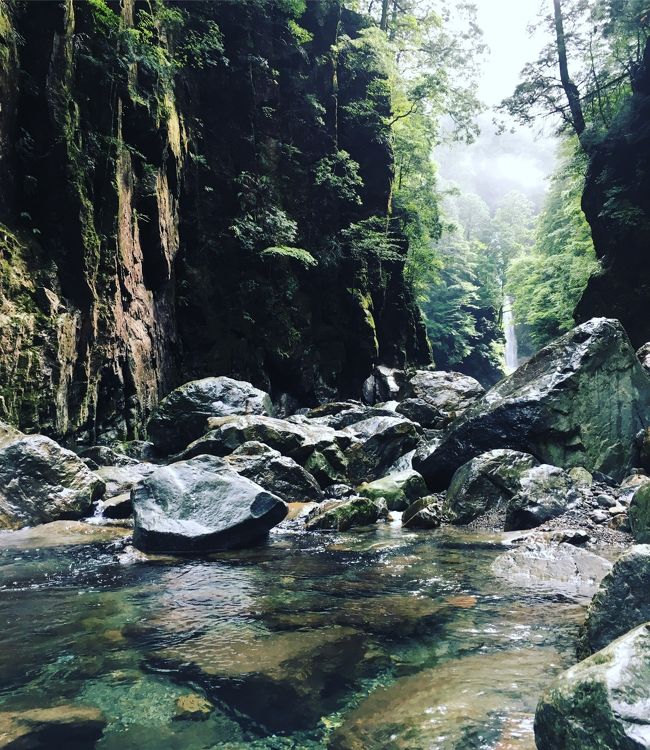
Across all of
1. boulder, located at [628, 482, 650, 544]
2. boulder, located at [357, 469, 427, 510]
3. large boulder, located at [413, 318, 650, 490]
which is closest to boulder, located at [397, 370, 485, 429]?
large boulder, located at [413, 318, 650, 490]

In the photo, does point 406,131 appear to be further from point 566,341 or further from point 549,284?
point 566,341

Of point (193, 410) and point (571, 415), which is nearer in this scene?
point (571, 415)

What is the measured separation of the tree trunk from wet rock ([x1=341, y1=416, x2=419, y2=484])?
14593 mm

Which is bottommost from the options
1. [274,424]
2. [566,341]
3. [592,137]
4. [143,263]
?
[274,424]

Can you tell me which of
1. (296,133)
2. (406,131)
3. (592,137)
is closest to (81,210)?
(296,133)

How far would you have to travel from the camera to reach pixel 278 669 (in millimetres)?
2660

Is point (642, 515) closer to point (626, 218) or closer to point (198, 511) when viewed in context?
point (198, 511)

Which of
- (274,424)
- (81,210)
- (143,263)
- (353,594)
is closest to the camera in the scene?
(353,594)

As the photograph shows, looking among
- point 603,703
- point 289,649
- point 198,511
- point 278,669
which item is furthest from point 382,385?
point 603,703

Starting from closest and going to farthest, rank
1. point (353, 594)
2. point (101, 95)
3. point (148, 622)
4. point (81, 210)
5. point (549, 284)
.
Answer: point (148, 622) < point (353, 594) < point (81, 210) < point (101, 95) < point (549, 284)

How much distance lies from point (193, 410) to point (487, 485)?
6697mm

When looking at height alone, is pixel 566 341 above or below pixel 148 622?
above

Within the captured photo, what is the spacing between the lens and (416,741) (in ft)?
6.62

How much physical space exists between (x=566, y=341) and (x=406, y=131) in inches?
825
